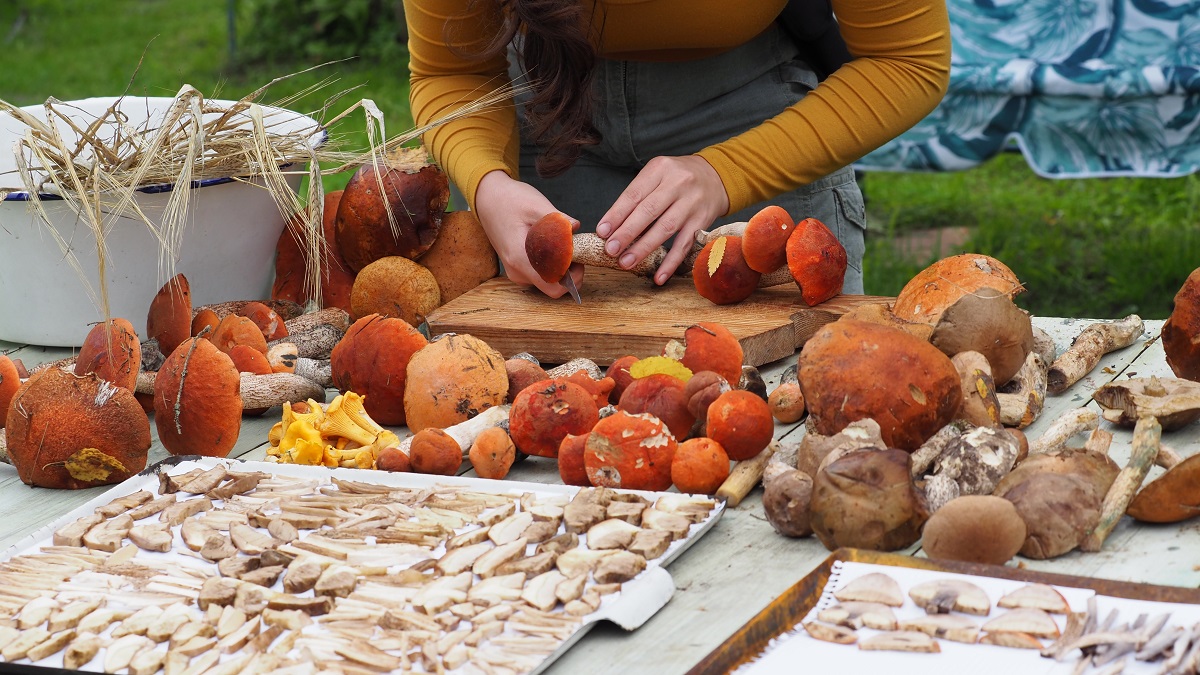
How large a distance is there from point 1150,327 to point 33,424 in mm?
1489

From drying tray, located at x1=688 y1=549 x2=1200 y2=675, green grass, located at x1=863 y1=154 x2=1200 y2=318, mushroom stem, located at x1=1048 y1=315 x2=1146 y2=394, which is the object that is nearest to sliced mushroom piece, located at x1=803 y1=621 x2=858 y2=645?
drying tray, located at x1=688 y1=549 x2=1200 y2=675

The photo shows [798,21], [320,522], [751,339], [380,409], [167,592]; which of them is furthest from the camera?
[798,21]

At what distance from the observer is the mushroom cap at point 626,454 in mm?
1251

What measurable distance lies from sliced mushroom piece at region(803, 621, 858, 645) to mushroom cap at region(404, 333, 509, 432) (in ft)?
2.04

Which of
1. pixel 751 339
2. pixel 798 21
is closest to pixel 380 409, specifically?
pixel 751 339

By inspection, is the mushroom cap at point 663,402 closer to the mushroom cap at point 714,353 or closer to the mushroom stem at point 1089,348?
the mushroom cap at point 714,353

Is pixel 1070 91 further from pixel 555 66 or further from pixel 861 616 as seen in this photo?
pixel 861 616

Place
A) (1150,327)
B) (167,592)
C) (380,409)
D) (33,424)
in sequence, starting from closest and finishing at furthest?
(167,592), (33,424), (380,409), (1150,327)

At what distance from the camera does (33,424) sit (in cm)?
138

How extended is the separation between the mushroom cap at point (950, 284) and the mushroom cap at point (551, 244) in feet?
1.65

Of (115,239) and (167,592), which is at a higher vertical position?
(115,239)

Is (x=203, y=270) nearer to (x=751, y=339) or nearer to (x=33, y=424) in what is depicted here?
(x=33, y=424)

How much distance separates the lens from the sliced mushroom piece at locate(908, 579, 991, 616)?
94 cm

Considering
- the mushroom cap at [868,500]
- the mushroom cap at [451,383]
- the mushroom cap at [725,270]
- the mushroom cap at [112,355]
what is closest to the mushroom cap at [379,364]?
the mushroom cap at [451,383]
